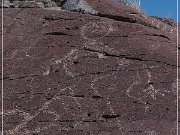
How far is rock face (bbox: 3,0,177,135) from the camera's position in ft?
19.8

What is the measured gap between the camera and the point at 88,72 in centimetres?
679

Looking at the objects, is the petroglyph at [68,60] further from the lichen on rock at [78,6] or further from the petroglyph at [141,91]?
the lichen on rock at [78,6]

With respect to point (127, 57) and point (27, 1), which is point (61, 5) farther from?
point (127, 57)

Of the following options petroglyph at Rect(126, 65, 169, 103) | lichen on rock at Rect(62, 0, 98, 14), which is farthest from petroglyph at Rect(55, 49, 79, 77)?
lichen on rock at Rect(62, 0, 98, 14)

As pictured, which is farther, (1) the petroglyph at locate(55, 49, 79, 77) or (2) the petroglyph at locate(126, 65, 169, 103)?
(1) the petroglyph at locate(55, 49, 79, 77)

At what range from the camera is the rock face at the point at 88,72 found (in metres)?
6.04

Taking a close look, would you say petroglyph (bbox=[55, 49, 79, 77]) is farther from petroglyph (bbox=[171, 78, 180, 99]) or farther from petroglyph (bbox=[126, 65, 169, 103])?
petroglyph (bbox=[171, 78, 180, 99])

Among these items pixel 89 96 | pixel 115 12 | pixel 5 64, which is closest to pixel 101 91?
pixel 89 96

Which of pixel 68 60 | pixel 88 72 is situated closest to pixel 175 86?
pixel 88 72

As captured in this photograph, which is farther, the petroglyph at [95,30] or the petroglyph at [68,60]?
the petroglyph at [95,30]

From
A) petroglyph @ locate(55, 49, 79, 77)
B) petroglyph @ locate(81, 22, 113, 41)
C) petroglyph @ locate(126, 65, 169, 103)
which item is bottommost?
petroglyph @ locate(126, 65, 169, 103)

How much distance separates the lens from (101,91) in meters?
6.47

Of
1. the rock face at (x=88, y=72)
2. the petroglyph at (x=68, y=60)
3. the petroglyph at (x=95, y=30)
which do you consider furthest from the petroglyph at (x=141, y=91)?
the petroglyph at (x=95, y=30)

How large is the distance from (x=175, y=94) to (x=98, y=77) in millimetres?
1050
